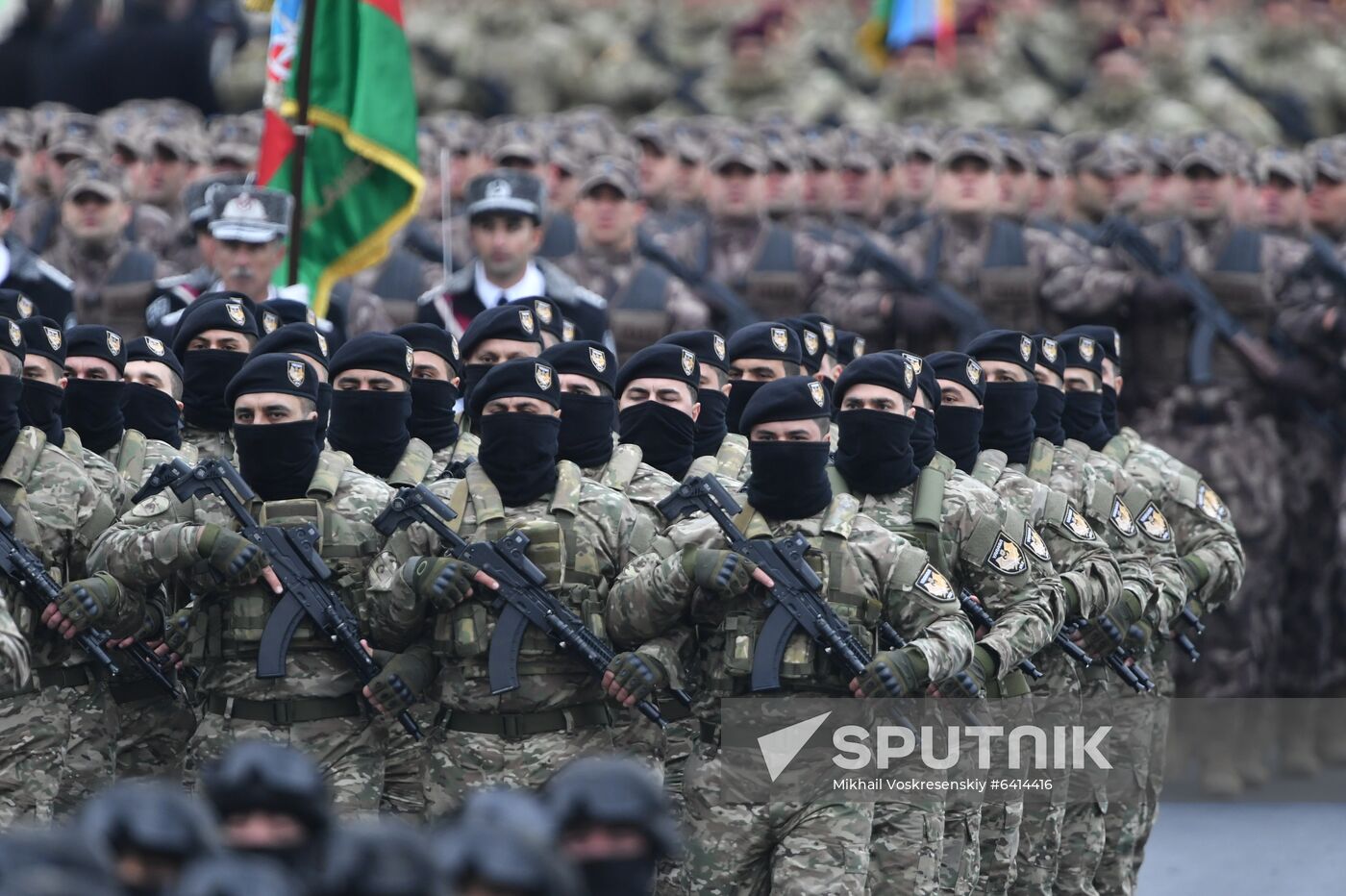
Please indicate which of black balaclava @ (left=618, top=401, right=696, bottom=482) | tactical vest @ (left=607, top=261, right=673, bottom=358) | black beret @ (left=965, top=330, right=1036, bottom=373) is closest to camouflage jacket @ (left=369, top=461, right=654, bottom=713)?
black balaclava @ (left=618, top=401, right=696, bottom=482)

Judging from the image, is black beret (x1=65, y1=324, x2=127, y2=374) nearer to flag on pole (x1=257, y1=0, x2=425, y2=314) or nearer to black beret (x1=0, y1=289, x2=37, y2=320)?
black beret (x1=0, y1=289, x2=37, y2=320)

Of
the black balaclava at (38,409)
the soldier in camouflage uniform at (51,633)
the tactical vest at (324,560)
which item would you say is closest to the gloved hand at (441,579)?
the tactical vest at (324,560)

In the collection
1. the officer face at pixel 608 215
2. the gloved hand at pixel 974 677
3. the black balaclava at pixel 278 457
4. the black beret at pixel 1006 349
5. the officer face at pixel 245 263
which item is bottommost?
the gloved hand at pixel 974 677

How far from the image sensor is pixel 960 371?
384 inches

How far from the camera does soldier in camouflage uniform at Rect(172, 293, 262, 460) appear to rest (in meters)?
9.89

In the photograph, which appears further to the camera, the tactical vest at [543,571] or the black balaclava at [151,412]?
the black balaclava at [151,412]

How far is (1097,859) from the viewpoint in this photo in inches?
400

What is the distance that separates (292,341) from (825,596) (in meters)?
2.14

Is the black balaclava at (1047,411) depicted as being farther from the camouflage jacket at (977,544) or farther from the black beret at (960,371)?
the camouflage jacket at (977,544)

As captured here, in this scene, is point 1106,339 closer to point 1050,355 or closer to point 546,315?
point 1050,355

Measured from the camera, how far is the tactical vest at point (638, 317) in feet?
47.1

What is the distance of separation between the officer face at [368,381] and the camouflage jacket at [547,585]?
737 millimetres

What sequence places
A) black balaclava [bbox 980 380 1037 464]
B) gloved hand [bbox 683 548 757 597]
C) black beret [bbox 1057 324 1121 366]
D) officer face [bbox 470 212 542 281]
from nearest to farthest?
Result: gloved hand [bbox 683 548 757 597] → black balaclava [bbox 980 380 1037 464] → black beret [bbox 1057 324 1121 366] → officer face [bbox 470 212 542 281]

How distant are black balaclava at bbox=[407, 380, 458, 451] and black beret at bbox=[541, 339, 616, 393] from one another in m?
0.91
